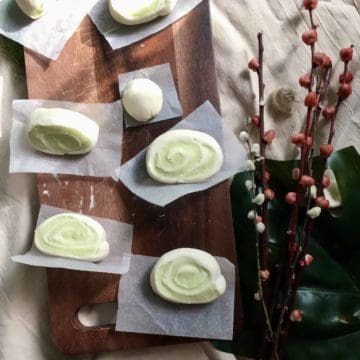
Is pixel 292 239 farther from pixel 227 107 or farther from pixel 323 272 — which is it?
pixel 227 107

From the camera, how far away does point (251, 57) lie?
1.18m

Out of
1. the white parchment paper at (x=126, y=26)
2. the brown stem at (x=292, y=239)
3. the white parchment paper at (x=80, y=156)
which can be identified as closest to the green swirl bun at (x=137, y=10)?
the white parchment paper at (x=126, y=26)

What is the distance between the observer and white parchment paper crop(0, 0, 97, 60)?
115 cm

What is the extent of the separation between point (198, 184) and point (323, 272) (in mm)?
240

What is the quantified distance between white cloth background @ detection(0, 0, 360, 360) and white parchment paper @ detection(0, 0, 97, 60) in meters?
0.05

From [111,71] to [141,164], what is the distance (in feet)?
0.54

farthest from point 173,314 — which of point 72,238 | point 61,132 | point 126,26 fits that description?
point 126,26

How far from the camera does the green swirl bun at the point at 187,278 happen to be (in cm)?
110

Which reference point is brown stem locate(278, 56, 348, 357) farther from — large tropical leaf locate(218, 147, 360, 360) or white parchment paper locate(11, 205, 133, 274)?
white parchment paper locate(11, 205, 133, 274)

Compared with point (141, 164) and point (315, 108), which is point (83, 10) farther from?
point (315, 108)

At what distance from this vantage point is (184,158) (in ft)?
3.66

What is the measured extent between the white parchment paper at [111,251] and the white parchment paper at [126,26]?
0.95ft

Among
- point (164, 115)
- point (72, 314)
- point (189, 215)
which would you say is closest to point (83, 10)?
point (164, 115)

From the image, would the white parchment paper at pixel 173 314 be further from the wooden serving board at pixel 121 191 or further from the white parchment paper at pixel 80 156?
the white parchment paper at pixel 80 156
